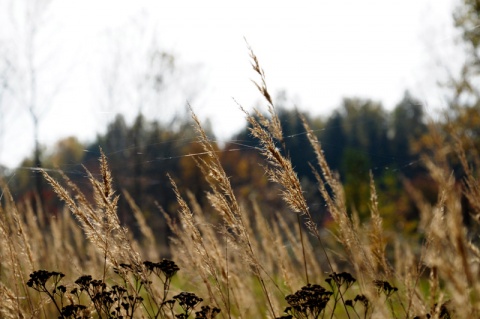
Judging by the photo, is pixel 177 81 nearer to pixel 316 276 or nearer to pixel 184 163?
pixel 184 163

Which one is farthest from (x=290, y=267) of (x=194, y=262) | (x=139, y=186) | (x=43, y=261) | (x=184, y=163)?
(x=184, y=163)

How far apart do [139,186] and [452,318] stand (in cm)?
1712

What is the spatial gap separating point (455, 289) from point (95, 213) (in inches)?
58.6

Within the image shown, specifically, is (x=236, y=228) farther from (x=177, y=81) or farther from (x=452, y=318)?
(x=177, y=81)

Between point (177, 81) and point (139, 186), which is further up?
point (177, 81)

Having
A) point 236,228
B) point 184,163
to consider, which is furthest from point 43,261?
point 184,163

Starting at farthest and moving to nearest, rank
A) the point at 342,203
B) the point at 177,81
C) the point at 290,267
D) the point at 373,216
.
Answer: the point at 177,81, the point at 290,267, the point at 342,203, the point at 373,216

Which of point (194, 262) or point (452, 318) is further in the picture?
point (194, 262)

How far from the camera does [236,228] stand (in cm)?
202

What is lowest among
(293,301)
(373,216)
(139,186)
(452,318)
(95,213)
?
(452,318)

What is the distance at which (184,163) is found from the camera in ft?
99.5

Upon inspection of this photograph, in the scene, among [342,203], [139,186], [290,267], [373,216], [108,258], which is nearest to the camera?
[108,258]

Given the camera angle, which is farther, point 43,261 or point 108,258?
point 43,261

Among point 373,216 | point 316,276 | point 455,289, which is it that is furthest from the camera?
point 316,276
